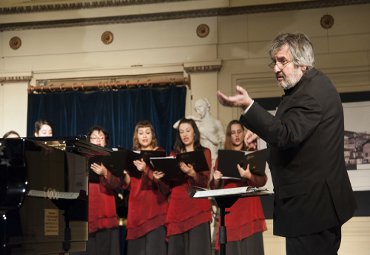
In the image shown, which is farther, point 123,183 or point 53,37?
point 53,37

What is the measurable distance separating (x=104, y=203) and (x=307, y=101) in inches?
108

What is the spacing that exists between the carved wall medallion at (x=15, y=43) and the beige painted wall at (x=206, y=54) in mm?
40

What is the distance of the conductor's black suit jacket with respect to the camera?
210cm

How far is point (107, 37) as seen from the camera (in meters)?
6.48

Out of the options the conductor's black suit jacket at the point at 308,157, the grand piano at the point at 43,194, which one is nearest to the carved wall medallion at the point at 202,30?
the grand piano at the point at 43,194

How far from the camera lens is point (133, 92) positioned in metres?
6.28

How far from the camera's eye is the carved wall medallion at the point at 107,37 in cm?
647

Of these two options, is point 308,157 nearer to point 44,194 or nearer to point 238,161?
point 44,194

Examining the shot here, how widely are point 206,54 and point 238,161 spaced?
223 cm

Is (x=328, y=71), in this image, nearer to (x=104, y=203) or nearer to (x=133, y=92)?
(x=133, y=92)

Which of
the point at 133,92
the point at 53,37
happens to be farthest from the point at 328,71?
the point at 53,37

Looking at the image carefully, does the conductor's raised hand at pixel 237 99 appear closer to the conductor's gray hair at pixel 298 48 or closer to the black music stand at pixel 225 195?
the conductor's gray hair at pixel 298 48

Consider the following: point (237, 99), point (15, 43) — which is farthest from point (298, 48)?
point (15, 43)

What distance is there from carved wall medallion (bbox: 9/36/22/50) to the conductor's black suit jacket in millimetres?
5005
